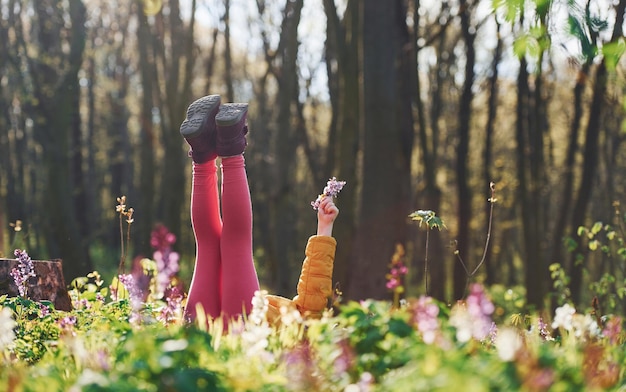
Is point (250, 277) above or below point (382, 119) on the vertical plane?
below

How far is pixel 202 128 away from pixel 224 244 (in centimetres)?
81

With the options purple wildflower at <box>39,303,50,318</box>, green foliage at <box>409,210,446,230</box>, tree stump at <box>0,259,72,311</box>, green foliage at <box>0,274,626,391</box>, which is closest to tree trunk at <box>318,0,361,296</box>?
tree stump at <box>0,259,72,311</box>

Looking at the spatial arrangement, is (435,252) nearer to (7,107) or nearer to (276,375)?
(7,107)

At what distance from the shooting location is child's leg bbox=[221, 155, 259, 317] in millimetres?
Answer: 5512

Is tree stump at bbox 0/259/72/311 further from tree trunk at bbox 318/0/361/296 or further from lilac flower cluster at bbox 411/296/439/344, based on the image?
tree trunk at bbox 318/0/361/296

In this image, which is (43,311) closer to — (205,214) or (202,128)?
(205,214)

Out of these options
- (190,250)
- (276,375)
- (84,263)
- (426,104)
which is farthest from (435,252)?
(276,375)

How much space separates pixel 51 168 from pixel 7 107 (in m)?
7.28

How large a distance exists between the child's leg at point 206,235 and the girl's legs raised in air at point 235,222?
107 millimetres

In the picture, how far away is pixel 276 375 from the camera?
10.1ft

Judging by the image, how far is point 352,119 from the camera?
1116cm

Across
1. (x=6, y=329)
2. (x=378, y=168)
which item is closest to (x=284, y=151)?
(x=378, y=168)

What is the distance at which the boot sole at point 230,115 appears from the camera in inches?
210

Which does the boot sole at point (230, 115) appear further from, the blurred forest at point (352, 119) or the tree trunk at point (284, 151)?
the tree trunk at point (284, 151)
